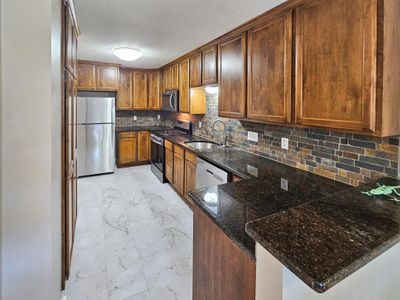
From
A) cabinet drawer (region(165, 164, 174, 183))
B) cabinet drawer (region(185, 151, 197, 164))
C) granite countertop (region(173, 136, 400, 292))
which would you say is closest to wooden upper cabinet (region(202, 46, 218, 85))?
cabinet drawer (region(185, 151, 197, 164))

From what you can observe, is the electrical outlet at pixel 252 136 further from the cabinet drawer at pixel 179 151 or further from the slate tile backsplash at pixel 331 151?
the cabinet drawer at pixel 179 151

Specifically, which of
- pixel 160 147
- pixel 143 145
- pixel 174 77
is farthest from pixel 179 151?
pixel 143 145

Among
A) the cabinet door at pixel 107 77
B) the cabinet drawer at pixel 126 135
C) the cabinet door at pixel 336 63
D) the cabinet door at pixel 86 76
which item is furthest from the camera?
the cabinet drawer at pixel 126 135

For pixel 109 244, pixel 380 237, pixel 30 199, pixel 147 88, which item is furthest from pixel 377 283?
pixel 147 88

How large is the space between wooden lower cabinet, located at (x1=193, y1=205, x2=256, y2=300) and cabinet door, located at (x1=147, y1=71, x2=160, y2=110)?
4.86 m

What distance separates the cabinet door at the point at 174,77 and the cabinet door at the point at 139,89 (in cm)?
110

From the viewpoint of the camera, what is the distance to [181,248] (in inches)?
102

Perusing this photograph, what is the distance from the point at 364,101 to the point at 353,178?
25.6 inches

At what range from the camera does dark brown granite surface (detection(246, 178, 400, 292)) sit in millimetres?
687

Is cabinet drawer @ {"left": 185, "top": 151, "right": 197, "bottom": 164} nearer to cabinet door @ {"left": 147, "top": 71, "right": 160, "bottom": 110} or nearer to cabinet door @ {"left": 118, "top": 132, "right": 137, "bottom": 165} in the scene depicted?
cabinet door @ {"left": 118, "top": 132, "right": 137, "bottom": 165}

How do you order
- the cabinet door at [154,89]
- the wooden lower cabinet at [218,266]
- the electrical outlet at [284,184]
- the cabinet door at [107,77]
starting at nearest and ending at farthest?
the wooden lower cabinet at [218,266], the electrical outlet at [284,184], the cabinet door at [107,77], the cabinet door at [154,89]

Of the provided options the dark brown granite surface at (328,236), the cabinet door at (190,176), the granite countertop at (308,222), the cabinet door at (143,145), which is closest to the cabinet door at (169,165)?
the cabinet door at (190,176)

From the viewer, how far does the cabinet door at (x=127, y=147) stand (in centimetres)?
564

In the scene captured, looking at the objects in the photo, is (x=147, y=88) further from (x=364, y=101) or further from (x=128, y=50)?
(x=364, y=101)
